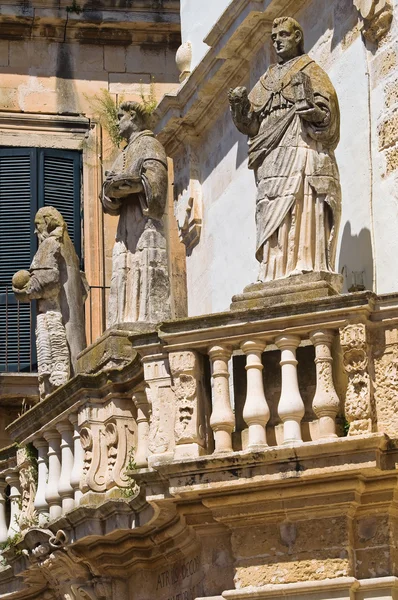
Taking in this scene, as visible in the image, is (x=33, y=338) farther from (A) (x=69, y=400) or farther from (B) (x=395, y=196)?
(B) (x=395, y=196)

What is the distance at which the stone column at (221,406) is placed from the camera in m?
10.6

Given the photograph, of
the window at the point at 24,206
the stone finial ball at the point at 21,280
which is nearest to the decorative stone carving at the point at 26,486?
the stone finial ball at the point at 21,280

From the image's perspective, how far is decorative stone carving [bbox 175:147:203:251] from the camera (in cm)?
1574

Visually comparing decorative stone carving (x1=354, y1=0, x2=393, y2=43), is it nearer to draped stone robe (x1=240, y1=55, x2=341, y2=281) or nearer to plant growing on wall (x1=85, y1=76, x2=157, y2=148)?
draped stone robe (x1=240, y1=55, x2=341, y2=281)

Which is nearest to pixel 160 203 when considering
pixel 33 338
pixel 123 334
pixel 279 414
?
pixel 123 334

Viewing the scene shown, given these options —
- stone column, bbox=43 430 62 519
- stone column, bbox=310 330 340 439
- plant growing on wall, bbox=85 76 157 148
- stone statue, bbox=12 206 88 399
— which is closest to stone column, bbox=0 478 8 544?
stone statue, bbox=12 206 88 399

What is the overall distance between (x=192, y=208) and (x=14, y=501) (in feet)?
11.1

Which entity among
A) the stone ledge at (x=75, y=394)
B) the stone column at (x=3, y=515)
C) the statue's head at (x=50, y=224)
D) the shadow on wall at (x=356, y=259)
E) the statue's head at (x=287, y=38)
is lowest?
the stone column at (x=3, y=515)

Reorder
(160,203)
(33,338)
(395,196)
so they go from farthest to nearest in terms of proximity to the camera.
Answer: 1. (33,338)
2. (160,203)
3. (395,196)

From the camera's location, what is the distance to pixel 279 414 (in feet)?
34.4

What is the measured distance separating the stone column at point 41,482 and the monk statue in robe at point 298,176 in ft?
8.29

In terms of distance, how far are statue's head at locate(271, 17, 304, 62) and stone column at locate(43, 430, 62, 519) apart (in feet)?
10.2

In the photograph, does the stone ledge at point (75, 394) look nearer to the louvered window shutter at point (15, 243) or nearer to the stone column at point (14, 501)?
the stone column at point (14, 501)

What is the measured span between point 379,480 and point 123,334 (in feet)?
8.97
